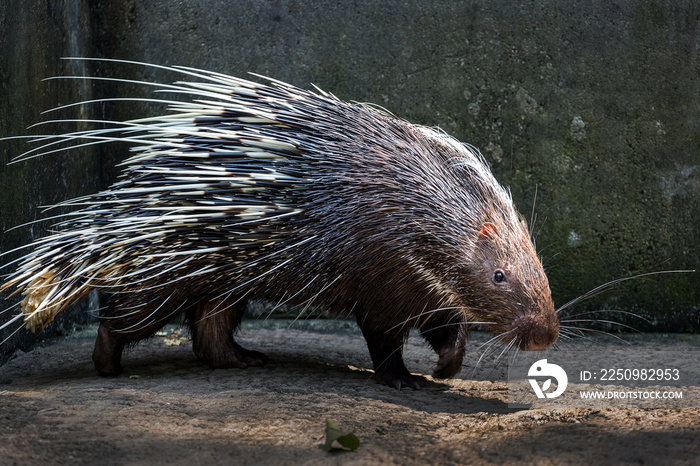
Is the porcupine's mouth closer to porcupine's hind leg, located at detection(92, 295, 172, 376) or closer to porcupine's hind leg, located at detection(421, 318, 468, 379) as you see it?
porcupine's hind leg, located at detection(421, 318, 468, 379)

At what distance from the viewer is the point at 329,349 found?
487cm

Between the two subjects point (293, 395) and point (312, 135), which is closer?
point (293, 395)

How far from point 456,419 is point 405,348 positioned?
81.5 inches

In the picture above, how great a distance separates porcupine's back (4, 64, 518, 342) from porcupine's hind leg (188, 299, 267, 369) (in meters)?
0.33

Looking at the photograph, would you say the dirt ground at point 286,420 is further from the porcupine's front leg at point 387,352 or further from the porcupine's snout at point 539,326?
the porcupine's snout at point 539,326

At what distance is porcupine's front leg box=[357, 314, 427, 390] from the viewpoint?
3768mm

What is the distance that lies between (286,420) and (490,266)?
134 centimetres

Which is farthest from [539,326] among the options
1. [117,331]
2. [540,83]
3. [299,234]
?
[540,83]

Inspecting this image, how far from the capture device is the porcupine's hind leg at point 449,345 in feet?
12.7

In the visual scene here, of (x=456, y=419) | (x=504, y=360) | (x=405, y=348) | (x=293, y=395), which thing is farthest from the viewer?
(x=405, y=348)

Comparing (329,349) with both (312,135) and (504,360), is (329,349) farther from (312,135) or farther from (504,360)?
(312,135)

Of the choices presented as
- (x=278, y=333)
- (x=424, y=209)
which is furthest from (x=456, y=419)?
(x=278, y=333)

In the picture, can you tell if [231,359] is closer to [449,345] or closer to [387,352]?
[387,352]

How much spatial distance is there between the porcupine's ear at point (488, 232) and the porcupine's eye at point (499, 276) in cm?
18
